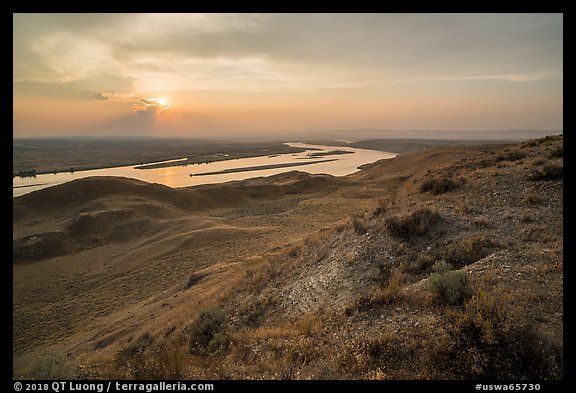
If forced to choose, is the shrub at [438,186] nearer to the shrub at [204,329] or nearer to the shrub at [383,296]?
the shrub at [383,296]

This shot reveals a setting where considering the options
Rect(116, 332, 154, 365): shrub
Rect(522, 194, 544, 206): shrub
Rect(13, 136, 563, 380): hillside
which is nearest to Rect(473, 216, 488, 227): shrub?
Rect(13, 136, 563, 380): hillside

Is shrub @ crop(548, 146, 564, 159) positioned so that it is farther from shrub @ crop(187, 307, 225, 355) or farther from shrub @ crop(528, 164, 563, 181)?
shrub @ crop(187, 307, 225, 355)

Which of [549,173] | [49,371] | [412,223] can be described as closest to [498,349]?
[412,223]

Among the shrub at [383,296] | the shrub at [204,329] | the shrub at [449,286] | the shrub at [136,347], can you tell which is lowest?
the shrub at [136,347]

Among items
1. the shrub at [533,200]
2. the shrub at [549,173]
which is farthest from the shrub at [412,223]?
the shrub at [549,173]
